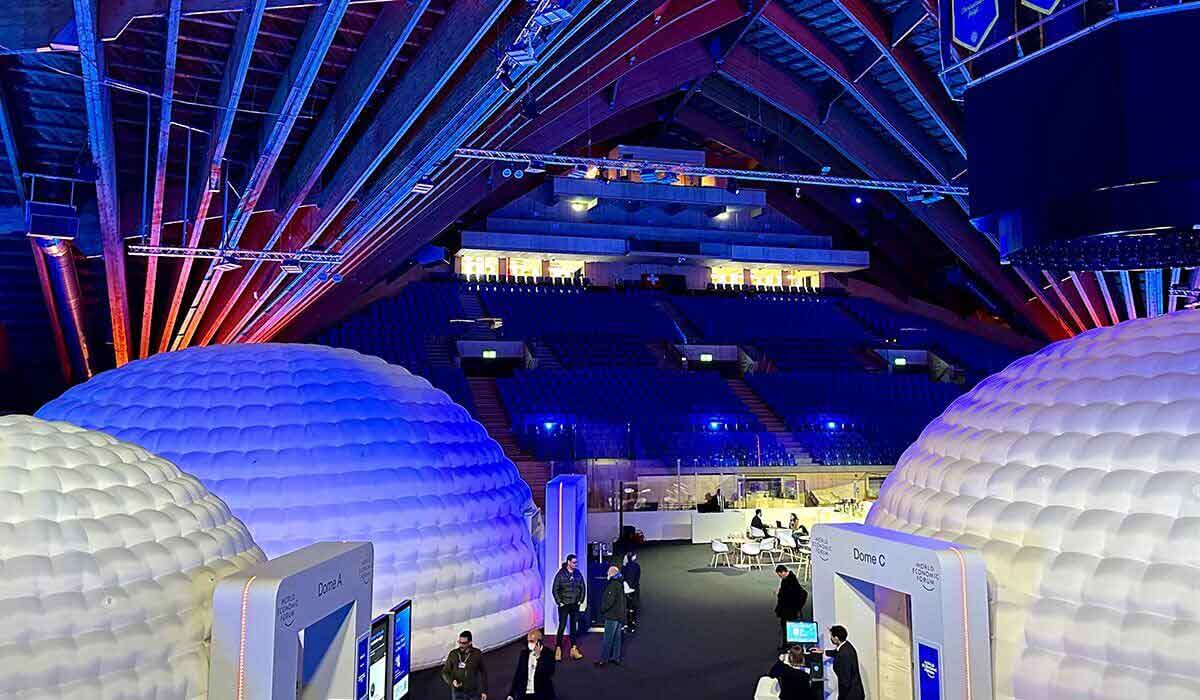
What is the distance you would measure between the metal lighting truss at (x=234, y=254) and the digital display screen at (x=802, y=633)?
12.6 m

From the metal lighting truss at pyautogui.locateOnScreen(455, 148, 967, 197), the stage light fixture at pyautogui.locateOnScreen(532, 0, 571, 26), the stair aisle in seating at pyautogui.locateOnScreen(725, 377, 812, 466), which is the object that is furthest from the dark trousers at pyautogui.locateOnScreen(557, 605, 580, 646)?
the stair aisle in seating at pyautogui.locateOnScreen(725, 377, 812, 466)

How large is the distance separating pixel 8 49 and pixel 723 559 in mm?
13128

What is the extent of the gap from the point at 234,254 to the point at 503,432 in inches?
348

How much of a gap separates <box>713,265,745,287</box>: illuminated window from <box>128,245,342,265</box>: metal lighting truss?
73.7 ft

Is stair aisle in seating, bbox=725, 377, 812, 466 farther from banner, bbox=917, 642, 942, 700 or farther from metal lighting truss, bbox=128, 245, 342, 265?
banner, bbox=917, 642, 942, 700

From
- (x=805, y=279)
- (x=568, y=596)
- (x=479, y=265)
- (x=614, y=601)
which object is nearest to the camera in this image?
(x=614, y=601)

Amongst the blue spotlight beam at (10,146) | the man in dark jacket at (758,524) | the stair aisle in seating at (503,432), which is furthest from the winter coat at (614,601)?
the blue spotlight beam at (10,146)

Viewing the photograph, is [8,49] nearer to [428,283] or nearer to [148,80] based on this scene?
[148,80]

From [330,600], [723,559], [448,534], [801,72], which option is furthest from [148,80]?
[801,72]

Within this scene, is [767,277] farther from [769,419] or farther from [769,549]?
[769,549]

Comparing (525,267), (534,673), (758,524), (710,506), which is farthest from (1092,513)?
(525,267)

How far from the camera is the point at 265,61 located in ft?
38.1

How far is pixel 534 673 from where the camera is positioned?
7590 millimetres

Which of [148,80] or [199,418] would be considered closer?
[199,418]
